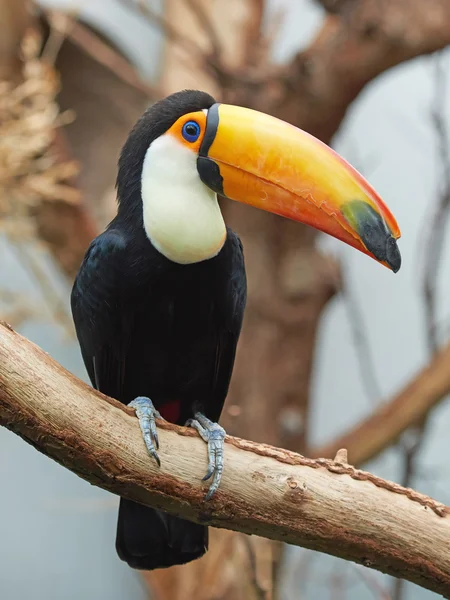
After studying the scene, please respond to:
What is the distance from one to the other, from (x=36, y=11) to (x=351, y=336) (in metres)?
1.83

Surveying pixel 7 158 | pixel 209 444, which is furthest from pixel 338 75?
pixel 209 444

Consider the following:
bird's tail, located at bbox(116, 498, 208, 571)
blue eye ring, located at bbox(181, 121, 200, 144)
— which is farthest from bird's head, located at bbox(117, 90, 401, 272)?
bird's tail, located at bbox(116, 498, 208, 571)

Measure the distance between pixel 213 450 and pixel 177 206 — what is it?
41 cm

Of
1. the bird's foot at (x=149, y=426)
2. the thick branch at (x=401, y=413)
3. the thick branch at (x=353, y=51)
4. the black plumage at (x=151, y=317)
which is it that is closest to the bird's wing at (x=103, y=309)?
the black plumage at (x=151, y=317)

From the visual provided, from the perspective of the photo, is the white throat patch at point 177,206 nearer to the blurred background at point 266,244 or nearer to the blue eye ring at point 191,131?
the blue eye ring at point 191,131

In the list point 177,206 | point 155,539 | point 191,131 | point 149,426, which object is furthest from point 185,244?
point 155,539

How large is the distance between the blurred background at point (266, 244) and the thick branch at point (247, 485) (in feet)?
1.23

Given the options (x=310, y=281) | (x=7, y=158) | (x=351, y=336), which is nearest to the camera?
(x=7, y=158)

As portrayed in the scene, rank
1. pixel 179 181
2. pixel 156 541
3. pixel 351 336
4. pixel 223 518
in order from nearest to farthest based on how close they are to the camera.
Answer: pixel 223 518 → pixel 179 181 → pixel 156 541 → pixel 351 336

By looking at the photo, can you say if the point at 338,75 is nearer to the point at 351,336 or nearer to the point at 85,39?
the point at 85,39

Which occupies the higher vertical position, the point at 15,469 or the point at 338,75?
the point at 338,75

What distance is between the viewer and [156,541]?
1.36 m

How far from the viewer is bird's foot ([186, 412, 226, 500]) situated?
3.61 ft

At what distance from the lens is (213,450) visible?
115 cm
